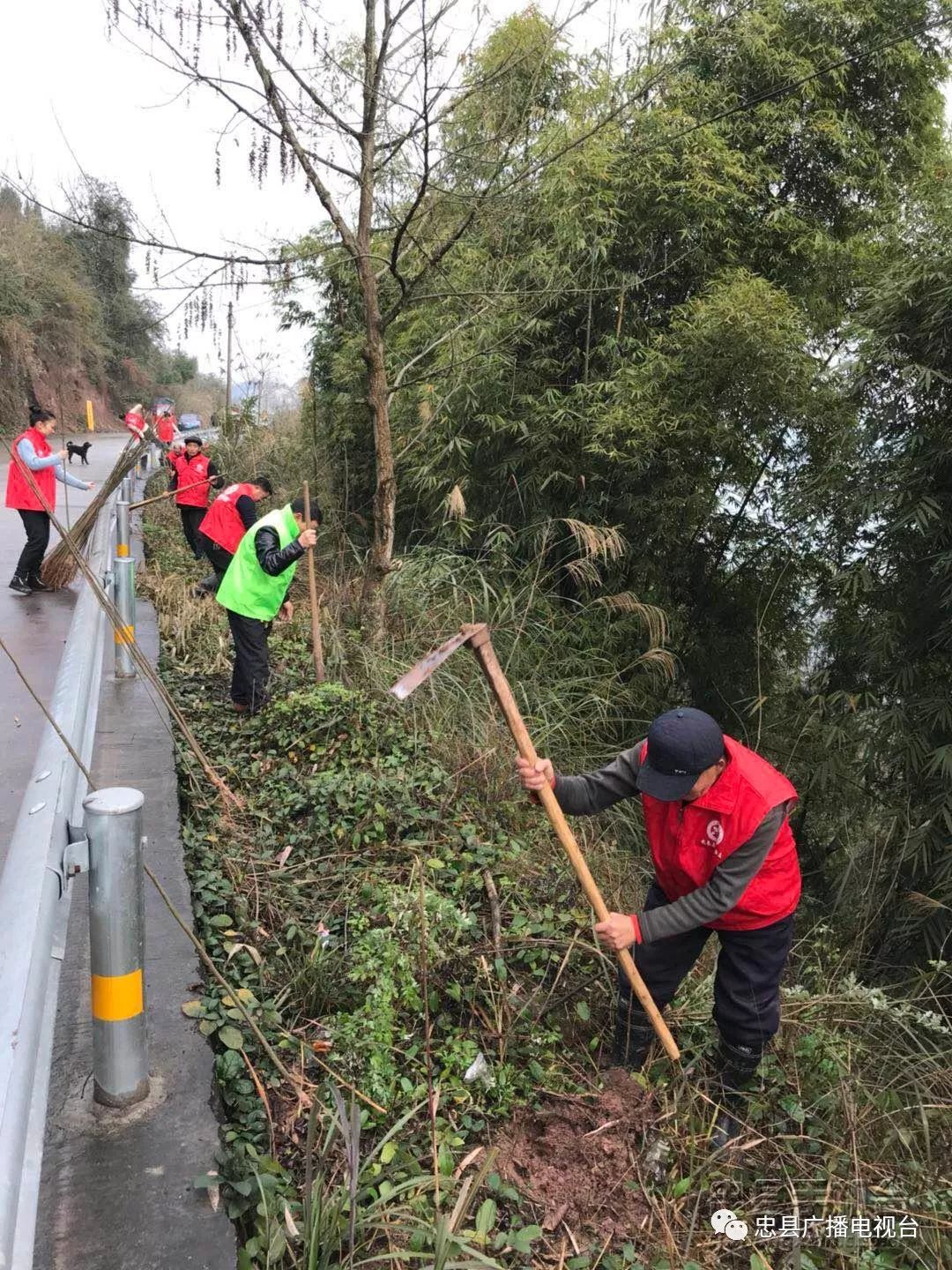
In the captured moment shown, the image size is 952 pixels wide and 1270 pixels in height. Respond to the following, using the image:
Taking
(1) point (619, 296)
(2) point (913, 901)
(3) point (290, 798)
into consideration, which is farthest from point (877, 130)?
(3) point (290, 798)

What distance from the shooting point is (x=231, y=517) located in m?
6.33

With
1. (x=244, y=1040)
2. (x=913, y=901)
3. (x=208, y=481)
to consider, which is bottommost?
(x=913, y=901)

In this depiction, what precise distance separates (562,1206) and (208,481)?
22.5 feet

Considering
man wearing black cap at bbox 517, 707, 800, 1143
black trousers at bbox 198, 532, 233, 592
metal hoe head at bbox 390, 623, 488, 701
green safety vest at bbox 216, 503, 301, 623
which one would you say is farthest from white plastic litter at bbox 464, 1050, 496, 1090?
black trousers at bbox 198, 532, 233, 592

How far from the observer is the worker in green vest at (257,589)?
4750 mm

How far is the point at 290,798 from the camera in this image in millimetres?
3898

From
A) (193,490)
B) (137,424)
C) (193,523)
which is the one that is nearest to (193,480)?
(193,490)

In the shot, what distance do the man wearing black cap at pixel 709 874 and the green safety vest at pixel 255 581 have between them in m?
2.68

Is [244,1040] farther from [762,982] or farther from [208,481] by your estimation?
[208,481]

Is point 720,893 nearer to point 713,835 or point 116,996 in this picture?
point 713,835

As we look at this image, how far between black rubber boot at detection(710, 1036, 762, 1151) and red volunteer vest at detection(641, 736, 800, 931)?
1.31ft

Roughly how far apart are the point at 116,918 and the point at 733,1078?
2060 millimetres

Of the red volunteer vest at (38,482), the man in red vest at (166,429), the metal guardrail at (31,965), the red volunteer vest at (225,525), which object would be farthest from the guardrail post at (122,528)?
the man in red vest at (166,429)

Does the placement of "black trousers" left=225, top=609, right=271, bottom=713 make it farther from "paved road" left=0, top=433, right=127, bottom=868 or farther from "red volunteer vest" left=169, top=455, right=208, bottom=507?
"red volunteer vest" left=169, top=455, right=208, bottom=507
